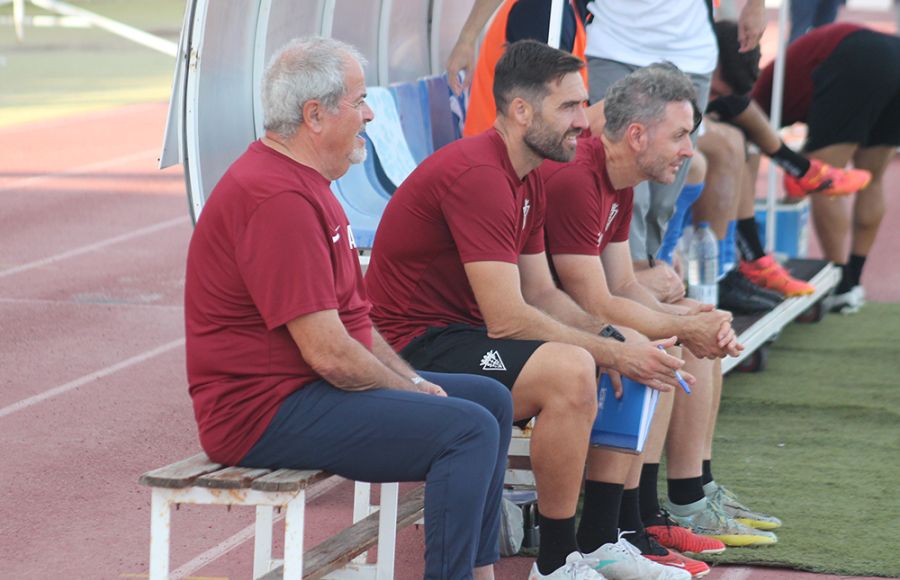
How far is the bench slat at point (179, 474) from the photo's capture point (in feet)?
12.6

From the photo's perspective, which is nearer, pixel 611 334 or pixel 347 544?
pixel 347 544

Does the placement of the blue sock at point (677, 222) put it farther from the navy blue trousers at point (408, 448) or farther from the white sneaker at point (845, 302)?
the navy blue trousers at point (408, 448)

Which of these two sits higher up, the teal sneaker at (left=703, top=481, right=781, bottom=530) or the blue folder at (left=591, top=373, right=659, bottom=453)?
the blue folder at (left=591, top=373, right=659, bottom=453)

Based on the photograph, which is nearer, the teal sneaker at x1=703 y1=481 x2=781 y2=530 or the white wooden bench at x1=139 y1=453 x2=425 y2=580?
the white wooden bench at x1=139 y1=453 x2=425 y2=580

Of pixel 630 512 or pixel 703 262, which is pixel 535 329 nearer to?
pixel 630 512

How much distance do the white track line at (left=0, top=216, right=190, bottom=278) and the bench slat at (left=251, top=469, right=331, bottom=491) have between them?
6.47 metres

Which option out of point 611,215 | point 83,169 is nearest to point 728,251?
point 611,215

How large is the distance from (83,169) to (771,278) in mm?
8000

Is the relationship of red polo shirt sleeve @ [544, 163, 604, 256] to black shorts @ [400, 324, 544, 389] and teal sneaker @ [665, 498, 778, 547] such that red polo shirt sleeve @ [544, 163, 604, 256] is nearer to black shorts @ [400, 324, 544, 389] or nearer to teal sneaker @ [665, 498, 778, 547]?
black shorts @ [400, 324, 544, 389]

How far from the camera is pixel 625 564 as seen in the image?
480cm

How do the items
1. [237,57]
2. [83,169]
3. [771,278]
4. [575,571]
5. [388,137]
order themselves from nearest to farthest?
[575,571] < [237,57] < [388,137] < [771,278] < [83,169]

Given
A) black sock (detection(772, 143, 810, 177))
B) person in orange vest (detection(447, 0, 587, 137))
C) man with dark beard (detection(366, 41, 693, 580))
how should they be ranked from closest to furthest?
man with dark beard (detection(366, 41, 693, 580)) < person in orange vest (detection(447, 0, 587, 137)) < black sock (detection(772, 143, 810, 177))

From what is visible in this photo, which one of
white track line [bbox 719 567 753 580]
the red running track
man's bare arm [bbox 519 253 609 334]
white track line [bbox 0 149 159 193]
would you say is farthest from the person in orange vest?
white track line [bbox 0 149 159 193]

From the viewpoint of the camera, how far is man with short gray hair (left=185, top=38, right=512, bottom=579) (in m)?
3.89
